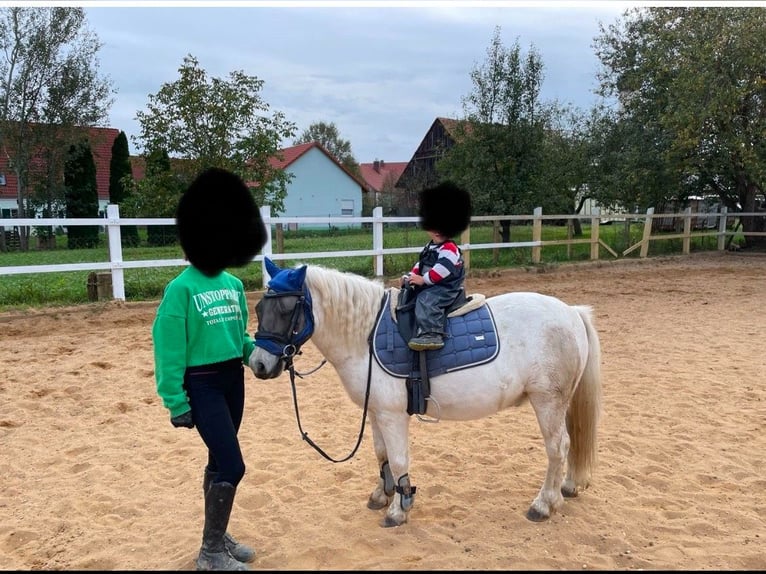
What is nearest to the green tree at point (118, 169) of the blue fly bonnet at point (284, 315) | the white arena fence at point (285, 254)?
the white arena fence at point (285, 254)

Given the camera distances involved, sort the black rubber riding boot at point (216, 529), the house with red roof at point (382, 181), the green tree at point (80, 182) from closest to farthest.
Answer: the black rubber riding boot at point (216, 529)
the green tree at point (80, 182)
the house with red roof at point (382, 181)

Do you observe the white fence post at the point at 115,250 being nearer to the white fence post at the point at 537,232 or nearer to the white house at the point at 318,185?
the white fence post at the point at 537,232

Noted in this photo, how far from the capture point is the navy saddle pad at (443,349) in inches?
115

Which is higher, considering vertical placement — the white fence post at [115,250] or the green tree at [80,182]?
the green tree at [80,182]

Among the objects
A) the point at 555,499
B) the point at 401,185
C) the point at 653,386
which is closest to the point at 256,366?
the point at 555,499

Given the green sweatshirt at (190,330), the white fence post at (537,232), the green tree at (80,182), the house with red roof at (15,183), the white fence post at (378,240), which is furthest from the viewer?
the house with red roof at (15,183)

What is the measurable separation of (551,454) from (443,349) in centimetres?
94

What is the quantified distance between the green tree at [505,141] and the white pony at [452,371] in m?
12.3

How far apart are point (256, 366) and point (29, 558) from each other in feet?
5.40

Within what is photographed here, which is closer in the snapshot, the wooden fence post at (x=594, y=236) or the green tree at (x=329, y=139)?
the wooden fence post at (x=594, y=236)

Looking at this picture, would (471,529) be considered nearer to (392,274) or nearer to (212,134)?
(392,274)

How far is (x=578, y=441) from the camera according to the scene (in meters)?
3.32

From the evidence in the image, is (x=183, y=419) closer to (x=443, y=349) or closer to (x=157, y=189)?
(x=443, y=349)

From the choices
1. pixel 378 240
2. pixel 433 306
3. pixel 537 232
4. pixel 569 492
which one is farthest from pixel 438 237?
pixel 537 232
